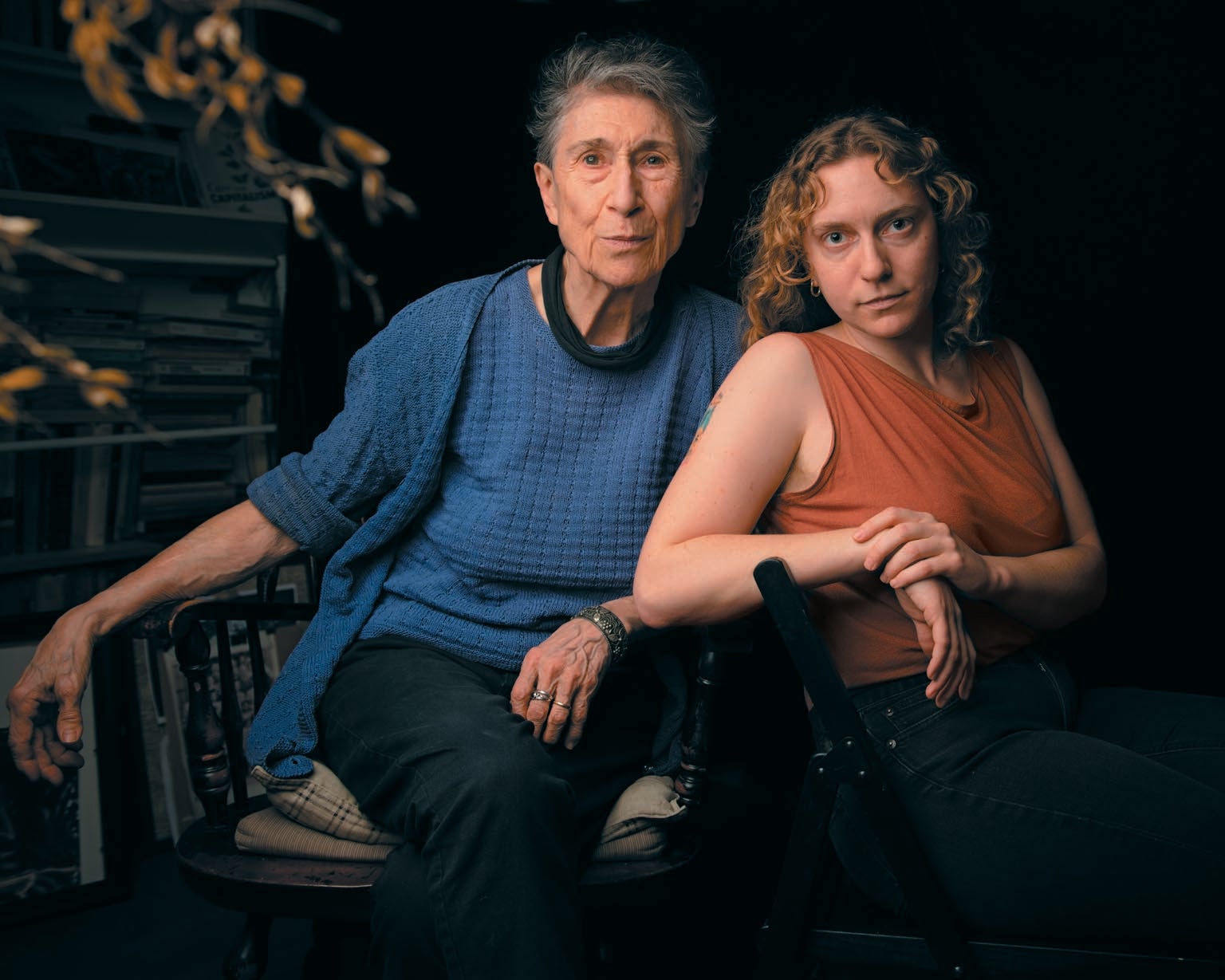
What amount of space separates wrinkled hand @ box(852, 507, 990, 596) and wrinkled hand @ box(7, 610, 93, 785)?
1.13 meters

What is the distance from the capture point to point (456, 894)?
1.35 metres

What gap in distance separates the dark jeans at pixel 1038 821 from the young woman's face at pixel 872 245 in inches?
22.5

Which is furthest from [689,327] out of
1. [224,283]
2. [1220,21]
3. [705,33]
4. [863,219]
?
[224,283]

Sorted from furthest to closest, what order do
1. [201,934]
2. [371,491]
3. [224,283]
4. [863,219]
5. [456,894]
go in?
[224,283]
[201,934]
[371,491]
[863,219]
[456,894]

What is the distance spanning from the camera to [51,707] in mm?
1519

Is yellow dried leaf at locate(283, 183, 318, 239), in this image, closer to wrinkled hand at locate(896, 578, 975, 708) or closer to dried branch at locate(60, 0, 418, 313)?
dried branch at locate(60, 0, 418, 313)

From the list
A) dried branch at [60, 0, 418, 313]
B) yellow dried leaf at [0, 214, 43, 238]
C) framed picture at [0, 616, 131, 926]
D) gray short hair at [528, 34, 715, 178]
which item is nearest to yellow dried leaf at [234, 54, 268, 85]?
dried branch at [60, 0, 418, 313]

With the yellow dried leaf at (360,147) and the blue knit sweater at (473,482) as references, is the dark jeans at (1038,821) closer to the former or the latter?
the blue knit sweater at (473,482)

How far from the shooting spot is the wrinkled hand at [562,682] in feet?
5.25

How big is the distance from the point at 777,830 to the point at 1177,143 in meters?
1.82

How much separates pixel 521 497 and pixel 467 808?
0.59 meters

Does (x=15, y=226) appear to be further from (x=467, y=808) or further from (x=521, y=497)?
(x=521, y=497)

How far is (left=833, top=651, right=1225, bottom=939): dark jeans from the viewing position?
1282 millimetres

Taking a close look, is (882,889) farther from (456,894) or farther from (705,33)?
(705,33)
